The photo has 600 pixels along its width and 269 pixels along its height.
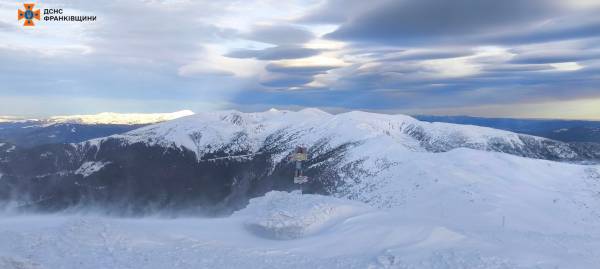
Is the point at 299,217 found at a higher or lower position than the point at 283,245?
higher

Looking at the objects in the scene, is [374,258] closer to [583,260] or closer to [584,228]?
[583,260]

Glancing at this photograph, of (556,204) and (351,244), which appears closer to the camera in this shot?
(351,244)

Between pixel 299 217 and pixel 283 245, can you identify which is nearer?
pixel 283 245

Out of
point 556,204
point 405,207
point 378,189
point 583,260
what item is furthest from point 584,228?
point 378,189

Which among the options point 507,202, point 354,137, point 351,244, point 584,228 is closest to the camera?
point 351,244

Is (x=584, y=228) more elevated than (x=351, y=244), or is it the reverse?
(x=351, y=244)

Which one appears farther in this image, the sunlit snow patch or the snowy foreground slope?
the sunlit snow patch

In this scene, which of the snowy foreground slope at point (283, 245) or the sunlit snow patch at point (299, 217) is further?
the sunlit snow patch at point (299, 217)

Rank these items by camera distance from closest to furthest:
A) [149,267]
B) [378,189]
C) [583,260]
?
[149,267]
[583,260]
[378,189]
